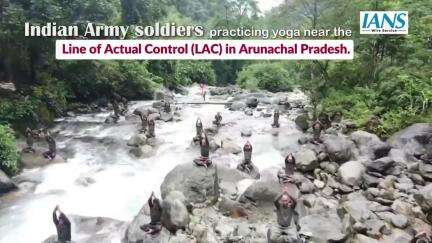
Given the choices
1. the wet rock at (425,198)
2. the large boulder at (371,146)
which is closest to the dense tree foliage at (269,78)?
the large boulder at (371,146)

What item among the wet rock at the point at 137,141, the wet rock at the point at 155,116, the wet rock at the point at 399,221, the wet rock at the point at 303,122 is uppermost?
the wet rock at the point at 155,116

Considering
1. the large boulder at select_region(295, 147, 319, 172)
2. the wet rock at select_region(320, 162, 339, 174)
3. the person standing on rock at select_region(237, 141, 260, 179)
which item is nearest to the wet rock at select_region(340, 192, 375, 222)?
the wet rock at select_region(320, 162, 339, 174)

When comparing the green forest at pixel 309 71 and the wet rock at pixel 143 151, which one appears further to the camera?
the green forest at pixel 309 71

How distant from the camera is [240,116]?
30047 mm

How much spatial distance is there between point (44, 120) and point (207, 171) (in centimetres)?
1523

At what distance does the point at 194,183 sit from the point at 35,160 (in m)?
9.00

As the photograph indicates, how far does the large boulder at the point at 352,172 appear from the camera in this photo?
48.7 ft

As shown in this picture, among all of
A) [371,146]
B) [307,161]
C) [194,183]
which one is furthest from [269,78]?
[194,183]

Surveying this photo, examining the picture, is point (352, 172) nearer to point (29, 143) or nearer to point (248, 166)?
point (248, 166)

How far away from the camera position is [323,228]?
38.1 ft

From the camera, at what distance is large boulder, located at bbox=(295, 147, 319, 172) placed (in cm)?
1653

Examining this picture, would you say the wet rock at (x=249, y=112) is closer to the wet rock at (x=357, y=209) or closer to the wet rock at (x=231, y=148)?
the wet rock at (x=231, y=148)

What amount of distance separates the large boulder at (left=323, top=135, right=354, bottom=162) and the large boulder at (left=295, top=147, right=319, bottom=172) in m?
0.80

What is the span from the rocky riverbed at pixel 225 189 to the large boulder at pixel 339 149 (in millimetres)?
41
